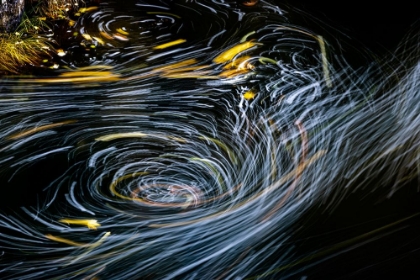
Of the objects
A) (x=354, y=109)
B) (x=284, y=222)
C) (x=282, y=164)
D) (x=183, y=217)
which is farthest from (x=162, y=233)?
(x=354, y=109)

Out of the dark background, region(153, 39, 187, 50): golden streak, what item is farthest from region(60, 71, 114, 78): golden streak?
the dark background

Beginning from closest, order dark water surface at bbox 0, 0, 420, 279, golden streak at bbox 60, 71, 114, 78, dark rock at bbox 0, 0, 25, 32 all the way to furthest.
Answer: dark water surface at bbox 0, 0, 420, 279 < golden streak at bbox 60, 71, 114, 78 < dark rock at bbox 0, 0, 25, 32

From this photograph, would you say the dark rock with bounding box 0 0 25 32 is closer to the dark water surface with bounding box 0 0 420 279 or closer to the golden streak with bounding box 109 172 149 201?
the dark water surface with bounding box 0 0 420 279

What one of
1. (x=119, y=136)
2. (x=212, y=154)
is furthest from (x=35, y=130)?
(x=212, y=154)

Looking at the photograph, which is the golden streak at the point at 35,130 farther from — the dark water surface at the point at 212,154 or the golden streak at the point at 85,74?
the golden streak at the point at 85,74

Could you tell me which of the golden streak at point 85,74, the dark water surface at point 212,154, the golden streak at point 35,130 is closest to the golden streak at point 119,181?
the dark water surface at point 212,154

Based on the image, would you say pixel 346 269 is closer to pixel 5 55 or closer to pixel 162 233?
A: pixel 162 233

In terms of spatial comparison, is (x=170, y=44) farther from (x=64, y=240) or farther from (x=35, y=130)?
(x=64, y=240)

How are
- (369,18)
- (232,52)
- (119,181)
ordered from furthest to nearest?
(369,18), (232,52), (119,181)

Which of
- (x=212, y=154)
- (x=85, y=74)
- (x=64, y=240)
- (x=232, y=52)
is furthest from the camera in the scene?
(x=232, y=52)
